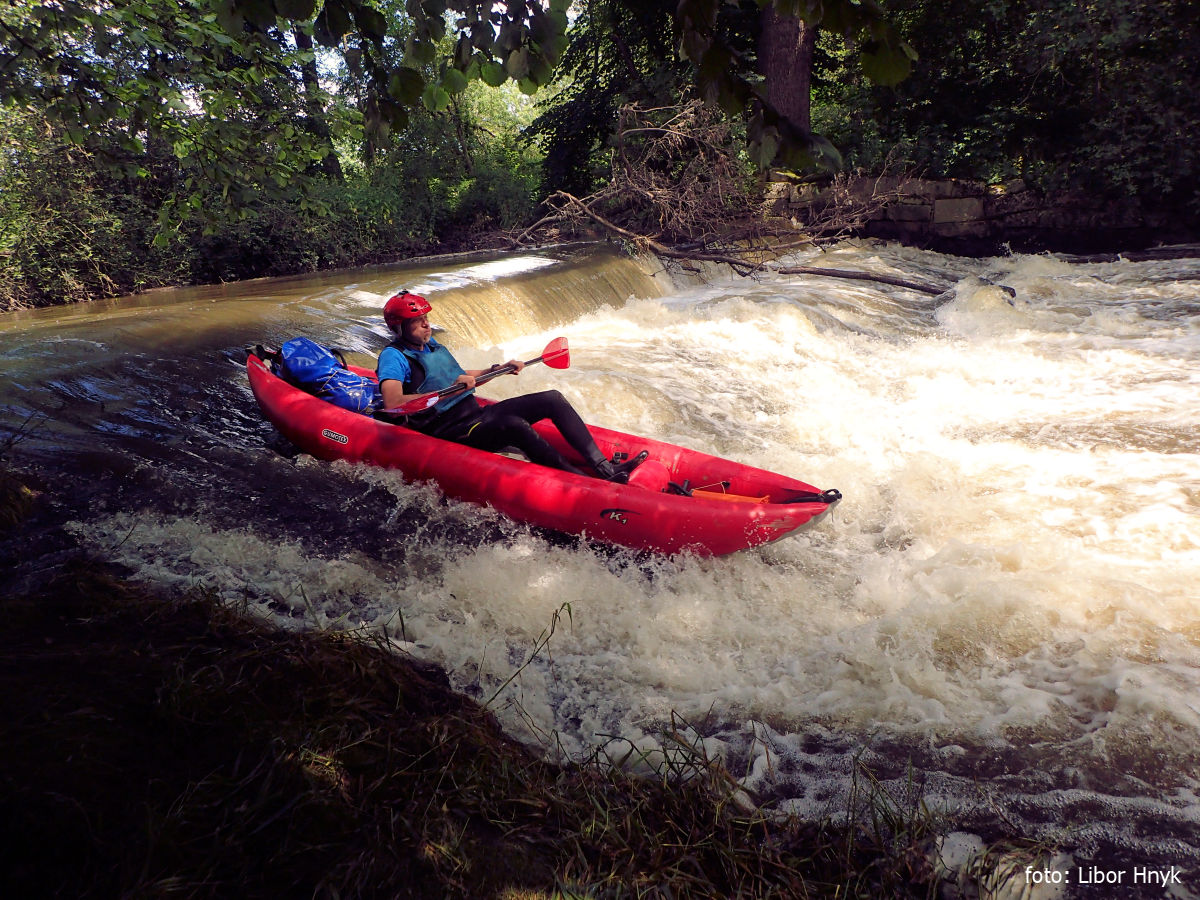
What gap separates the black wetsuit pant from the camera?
4051 millimetres

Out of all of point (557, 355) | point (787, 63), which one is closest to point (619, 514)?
point (557, 355)

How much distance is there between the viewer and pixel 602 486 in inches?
145

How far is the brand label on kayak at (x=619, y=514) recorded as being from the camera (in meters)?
3.60

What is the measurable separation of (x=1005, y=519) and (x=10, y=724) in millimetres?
4021

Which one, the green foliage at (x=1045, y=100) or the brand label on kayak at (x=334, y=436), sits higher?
the green foliage at (x=1045, y=100)

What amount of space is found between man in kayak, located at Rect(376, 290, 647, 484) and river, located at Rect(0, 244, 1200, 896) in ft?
1.39

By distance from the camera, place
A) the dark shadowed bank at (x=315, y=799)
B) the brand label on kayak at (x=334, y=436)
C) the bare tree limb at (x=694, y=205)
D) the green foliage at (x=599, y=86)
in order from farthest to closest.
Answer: the green foliage at (x=599, y=86)
the bare tree limb at (x=694, y=205)
the brand label on kayak at (x=334, y=436)
the dark shadowed bank at (x=315, y=799)

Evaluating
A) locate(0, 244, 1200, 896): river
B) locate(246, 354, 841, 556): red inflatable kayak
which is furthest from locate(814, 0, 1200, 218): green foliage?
locate(246, 354, 841, 556): red inflatable kayak

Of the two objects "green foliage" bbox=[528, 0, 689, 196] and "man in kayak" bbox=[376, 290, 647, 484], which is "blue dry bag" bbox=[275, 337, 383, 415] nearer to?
"man in kayak" bbox=[376, 290, 647, 484]

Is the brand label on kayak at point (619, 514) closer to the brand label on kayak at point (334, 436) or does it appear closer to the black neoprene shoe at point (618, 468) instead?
the black neoprene shoe at point (618, 468)

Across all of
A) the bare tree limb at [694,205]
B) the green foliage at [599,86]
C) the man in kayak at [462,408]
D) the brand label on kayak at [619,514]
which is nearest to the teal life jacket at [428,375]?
the man in kayak at [462,408]

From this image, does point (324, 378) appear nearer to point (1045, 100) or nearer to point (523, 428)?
point (523, 428)

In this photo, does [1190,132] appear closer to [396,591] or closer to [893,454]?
[893,454]

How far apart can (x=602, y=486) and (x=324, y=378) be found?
6.81 ft
